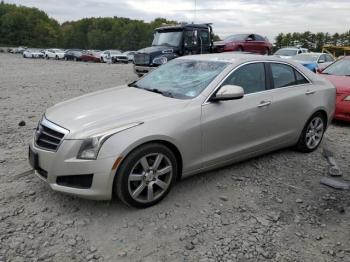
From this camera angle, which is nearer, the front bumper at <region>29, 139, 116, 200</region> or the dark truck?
the front bumper at <region>29, 139, 116, 200</region>

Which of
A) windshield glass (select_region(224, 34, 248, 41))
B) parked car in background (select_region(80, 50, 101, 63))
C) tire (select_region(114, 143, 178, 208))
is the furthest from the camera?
parked car in background (select_region(80, 50, 101, 63))

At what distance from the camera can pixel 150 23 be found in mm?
113562

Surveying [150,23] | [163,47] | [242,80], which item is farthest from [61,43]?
[242,80]

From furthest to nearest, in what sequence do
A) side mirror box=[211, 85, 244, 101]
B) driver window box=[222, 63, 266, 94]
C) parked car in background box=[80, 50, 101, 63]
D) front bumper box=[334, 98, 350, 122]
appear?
parked car in background box=[80, 50, 101, 63], front bumper box=[334, 98, 350, 122], driver window box=[222, 63, 266, 94], side mirror box=[211, 85, 244, 101]

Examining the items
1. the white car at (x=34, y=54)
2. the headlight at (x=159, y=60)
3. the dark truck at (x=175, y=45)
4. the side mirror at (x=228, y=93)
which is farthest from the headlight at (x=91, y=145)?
the white car at (x=34, y=54)

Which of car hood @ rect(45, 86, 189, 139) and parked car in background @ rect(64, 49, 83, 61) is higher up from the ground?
car hood @ rect(45, 86, 189, 139)

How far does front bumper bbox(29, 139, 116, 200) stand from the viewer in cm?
350

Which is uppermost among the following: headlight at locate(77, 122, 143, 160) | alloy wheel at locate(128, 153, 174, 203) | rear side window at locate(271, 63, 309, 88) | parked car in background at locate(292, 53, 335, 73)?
rear side window at locate(271, 63, 309, 88)

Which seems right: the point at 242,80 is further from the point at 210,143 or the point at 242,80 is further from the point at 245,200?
→ the point at 245,200

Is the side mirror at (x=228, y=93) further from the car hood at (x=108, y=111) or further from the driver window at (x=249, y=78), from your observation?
the car hood at (x=108, y=111)

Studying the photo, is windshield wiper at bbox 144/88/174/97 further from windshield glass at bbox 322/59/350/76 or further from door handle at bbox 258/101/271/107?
windshield glass at bbox 322/59/350/76

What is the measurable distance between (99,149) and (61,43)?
115568mm

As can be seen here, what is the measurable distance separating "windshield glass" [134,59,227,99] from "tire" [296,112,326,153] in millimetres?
1810

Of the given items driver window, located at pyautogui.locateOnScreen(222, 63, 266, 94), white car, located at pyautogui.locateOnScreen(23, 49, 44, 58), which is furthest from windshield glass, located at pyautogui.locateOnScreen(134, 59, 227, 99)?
white car, located at pyautogui.locateOnScreen(23, 49, 44, 58)
